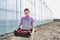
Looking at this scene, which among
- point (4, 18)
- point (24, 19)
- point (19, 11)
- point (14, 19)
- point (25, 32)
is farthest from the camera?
point (19, 11)

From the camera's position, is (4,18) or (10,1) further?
(10,1)

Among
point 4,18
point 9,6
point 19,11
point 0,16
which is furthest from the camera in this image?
point 19,11

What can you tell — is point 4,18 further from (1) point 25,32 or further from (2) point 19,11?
(1) point 25,32

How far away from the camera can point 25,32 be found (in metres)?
6.00

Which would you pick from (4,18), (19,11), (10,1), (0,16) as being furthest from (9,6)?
(19,11)

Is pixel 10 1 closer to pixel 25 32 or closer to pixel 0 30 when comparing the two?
pixel 0 30

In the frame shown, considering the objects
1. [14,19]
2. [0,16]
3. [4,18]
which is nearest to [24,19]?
[0,16]

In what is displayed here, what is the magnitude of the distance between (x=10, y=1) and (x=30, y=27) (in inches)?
Result: 321

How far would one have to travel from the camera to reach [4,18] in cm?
1303

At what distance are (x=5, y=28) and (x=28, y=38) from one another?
7492 mm

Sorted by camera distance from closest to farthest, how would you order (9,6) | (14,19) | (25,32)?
(25,32) → (9,6) → (14,19)

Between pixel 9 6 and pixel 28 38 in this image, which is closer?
pixel 28 38

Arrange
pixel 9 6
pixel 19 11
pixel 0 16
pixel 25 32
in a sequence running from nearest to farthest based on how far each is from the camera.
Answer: pixel 25 32
pixel 0 16
pixel 9 6
pixel 19 11

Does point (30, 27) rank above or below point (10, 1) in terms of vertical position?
below
